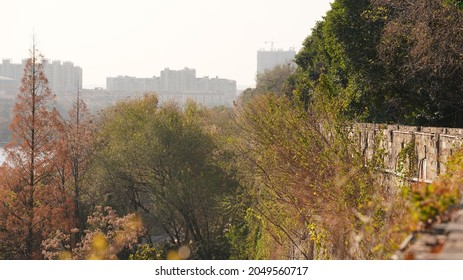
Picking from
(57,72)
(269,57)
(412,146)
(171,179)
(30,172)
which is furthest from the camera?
(269,57)

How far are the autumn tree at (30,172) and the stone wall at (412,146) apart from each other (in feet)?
50.1

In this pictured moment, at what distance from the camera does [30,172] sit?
28.9 m

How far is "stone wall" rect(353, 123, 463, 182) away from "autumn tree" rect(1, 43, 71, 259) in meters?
15.3

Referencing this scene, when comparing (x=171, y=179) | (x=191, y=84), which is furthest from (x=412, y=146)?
(x=191, y=84)

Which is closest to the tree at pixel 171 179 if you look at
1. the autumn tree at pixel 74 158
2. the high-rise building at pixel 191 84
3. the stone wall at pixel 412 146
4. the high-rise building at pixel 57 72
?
the autumn tree at pixel 74 158

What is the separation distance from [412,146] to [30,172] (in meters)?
18.5

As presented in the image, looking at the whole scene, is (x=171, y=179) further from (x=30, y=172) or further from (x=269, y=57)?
(x=269, y=57)

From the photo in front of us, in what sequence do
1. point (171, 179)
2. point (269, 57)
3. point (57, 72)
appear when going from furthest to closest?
point (269, 57) < point (57, 72) < point (171, 179)

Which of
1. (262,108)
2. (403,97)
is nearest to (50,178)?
(262,108)

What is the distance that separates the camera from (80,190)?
32.6 meters

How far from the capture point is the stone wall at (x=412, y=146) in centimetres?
1282

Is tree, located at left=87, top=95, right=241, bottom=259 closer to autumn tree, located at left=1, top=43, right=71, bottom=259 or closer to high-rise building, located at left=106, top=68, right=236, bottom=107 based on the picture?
autumn tree, located at left=1, top=43, right=71, bottom=259

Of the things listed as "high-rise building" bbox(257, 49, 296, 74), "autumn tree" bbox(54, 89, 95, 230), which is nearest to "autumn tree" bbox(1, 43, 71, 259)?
"autumn tree" bbox(54, 89, 95, 230)

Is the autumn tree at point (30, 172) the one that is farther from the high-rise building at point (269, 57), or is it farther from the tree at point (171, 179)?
the high-rise building at point (269, 57)
